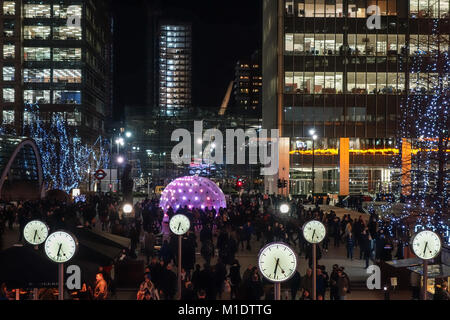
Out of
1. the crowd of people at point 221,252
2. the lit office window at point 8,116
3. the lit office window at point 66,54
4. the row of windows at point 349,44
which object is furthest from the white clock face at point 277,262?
the lit office window at point 66,54

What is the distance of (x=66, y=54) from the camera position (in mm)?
74500

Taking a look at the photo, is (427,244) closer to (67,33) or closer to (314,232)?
(314,232)

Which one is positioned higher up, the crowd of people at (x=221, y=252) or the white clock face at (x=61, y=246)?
the white clock face at (x=61, y=246)

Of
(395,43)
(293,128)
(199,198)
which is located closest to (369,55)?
(395,43)

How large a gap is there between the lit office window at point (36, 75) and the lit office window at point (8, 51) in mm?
2837

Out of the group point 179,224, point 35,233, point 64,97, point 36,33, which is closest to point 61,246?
point 35,233

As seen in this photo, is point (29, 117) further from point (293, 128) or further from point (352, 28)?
point (352, 28)

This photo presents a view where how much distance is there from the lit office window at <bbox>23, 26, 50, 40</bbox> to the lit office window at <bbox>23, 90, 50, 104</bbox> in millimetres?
8459

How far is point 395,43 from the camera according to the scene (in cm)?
5300

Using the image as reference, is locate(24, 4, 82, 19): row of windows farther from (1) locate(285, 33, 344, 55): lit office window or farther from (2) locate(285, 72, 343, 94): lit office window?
(2) locate(285, 72, 343, 94): lit office window

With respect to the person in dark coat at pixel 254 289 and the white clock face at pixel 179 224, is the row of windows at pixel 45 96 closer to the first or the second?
the white clock face at pixel 179 224

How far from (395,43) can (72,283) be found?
50326 mm

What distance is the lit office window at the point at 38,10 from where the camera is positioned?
242ft

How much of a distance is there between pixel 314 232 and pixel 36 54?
72.7 m
